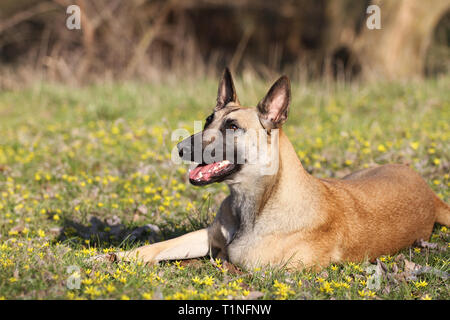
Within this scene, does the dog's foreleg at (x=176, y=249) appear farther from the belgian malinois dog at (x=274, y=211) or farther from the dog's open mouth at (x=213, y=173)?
the dog's open mouth at (x=213, y=173)

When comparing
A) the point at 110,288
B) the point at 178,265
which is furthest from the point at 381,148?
the point at 110,288

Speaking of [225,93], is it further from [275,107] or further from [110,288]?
[110,288]

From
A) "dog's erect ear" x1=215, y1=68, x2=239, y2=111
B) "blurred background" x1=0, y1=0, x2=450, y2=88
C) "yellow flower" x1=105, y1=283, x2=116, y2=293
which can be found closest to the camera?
"yellow flower" x1=105, y1=283, x2=116, y2=293

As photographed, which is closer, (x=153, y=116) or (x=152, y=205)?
(x=152, y=205)

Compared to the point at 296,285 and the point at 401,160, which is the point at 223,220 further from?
the point at 401,160

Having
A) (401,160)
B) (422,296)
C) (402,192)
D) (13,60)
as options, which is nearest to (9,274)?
(422,296)

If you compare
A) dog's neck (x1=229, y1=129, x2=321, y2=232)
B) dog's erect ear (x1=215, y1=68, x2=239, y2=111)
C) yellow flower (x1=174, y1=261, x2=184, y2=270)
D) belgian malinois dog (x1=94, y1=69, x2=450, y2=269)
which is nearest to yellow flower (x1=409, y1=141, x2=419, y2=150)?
belgian malinois dog (x1=94, y1=69, x2=450, y2=269)

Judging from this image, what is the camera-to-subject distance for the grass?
3.45m

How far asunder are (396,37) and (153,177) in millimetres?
6991

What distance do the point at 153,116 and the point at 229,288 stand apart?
5.56 metres

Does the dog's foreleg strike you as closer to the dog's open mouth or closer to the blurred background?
the dog's open mouth

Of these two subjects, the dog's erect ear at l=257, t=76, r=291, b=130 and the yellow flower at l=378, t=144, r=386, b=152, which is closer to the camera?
the dog's erect ear at l=257, t=76, r=291, b=130

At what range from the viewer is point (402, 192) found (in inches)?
177

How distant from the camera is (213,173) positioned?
12.4 feet
